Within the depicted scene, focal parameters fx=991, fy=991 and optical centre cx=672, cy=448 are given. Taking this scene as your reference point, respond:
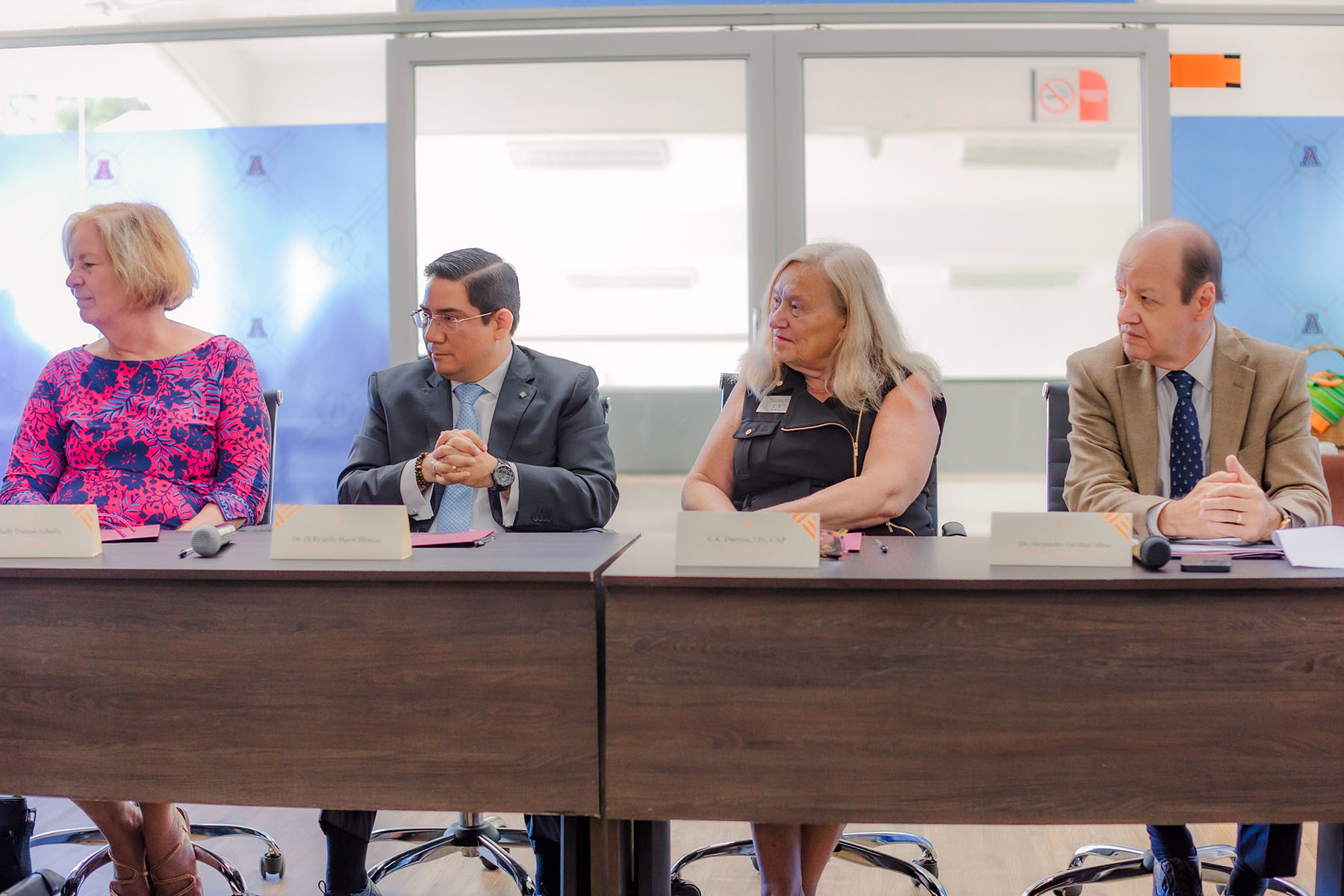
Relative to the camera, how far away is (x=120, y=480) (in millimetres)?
2008

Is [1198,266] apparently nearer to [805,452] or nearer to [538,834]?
[805,452]

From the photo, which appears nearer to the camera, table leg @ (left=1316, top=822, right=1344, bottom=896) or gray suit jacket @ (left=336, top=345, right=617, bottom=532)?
table leg @ (left=1316, top=822, right=1344, bottom=896)

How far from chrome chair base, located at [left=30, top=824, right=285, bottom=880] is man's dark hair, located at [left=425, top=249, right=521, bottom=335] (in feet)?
3.85

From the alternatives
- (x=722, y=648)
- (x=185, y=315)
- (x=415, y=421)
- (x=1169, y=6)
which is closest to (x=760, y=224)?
(x=1169, y=6)

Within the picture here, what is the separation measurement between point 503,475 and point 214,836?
969 millimetres

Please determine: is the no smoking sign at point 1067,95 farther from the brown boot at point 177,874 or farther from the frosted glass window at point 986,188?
the brown boot at point 177,874

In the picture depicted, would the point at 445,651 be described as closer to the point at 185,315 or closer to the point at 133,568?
the point at 133,568

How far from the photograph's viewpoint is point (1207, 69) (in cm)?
349

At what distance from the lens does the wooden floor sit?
6.49ft

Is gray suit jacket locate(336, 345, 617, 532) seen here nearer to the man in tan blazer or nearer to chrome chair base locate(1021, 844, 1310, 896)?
the man in tan blazer

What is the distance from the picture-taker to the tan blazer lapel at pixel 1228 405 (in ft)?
5.81

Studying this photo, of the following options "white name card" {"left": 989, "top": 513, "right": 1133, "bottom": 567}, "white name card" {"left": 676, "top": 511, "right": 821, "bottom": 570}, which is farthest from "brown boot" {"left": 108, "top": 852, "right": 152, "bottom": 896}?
"white name card" {"left": 989, "top": 513, "right": 1133, "bottom": 567}

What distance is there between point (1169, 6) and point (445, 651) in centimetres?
349

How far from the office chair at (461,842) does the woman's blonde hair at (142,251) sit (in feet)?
3.98
